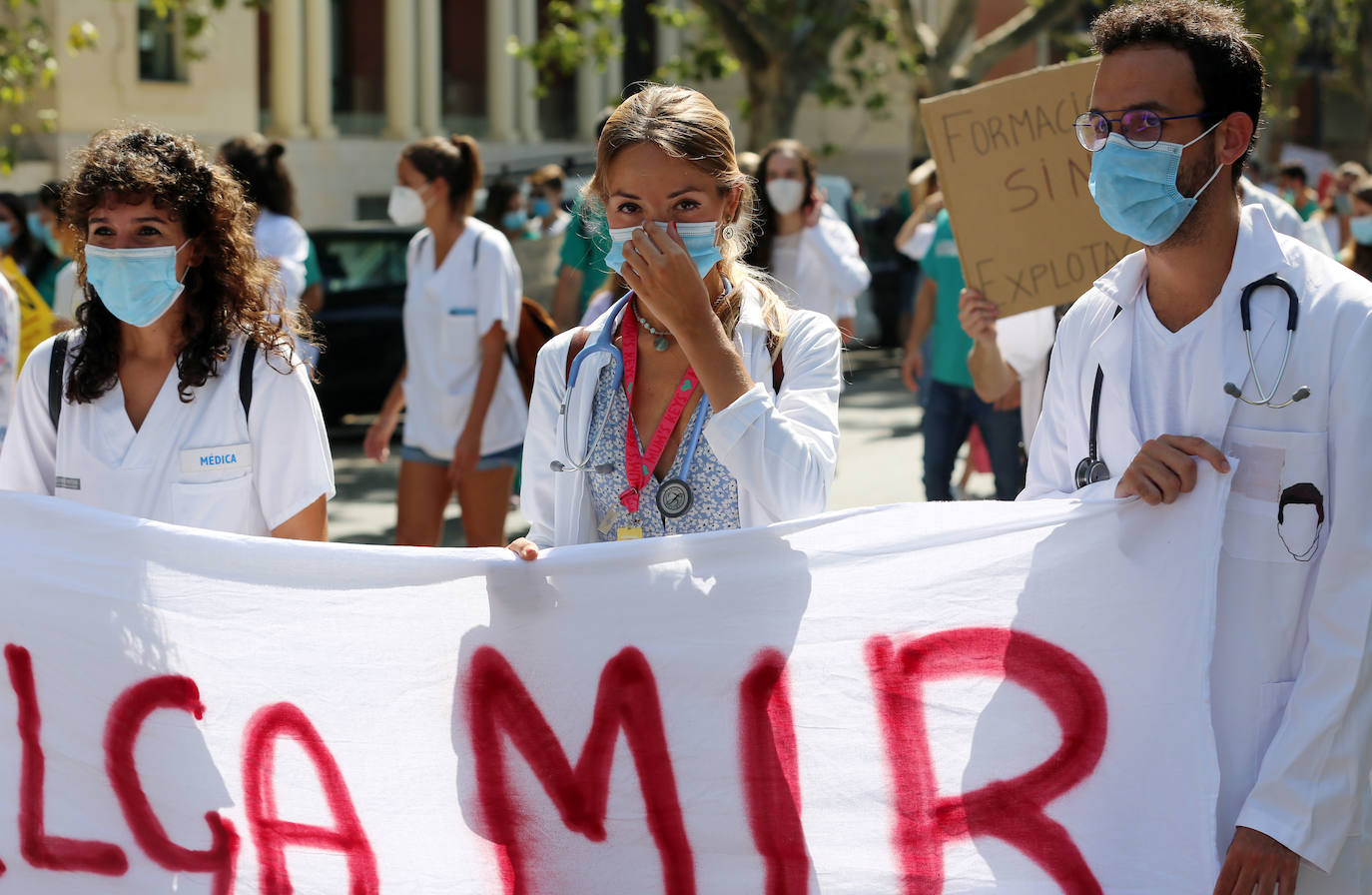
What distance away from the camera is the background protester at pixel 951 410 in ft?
22.0

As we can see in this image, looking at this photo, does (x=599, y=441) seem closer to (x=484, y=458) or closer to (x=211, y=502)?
(x=211, y=502)

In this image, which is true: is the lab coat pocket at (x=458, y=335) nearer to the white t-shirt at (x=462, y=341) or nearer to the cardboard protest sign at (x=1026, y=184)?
the white t-shirt at (x=462, y=341)

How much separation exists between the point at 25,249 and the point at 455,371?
479 centimetres

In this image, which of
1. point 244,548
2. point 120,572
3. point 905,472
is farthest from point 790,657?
point 905,472

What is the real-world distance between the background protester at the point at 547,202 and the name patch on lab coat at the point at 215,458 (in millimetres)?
10567

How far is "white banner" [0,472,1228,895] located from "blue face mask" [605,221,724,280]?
0.49 m

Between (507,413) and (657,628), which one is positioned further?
(507,413)

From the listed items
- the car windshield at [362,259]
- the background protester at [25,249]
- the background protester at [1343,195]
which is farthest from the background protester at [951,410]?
the background protester at [1343,195]

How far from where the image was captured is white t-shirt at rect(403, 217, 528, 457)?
6.32 meters

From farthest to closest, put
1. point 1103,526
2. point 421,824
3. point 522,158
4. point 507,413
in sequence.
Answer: point 522,158 < point 507,413 < point 421,824 < point 1103,526

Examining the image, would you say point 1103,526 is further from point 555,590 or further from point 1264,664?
point 555,590

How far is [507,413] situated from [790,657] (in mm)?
3566

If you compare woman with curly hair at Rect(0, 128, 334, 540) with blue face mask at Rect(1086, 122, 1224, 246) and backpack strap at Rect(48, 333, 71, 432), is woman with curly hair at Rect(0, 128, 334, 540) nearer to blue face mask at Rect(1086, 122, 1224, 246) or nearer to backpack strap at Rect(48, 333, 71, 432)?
backpack strap at Rect(48, 333, 71, 432)

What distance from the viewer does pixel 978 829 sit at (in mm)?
2795
